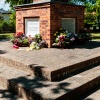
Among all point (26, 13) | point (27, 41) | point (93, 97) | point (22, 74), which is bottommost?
point (93, 97)

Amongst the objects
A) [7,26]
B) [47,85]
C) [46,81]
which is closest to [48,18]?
[46,81]

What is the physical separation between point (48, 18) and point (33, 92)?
223 inches

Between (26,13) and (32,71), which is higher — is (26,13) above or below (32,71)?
above

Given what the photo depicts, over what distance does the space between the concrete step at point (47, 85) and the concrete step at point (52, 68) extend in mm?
173

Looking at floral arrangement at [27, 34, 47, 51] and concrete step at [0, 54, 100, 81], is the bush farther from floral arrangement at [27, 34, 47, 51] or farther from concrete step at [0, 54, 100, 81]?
concrete step at [0, 54, 100, 81]

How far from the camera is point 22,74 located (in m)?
6.23

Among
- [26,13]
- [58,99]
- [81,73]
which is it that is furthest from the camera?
[26,13]

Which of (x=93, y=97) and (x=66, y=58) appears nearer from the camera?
(x=93, y=97)

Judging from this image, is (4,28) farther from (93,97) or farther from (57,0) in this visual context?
(93,97)

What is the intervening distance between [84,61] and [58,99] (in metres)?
2.56

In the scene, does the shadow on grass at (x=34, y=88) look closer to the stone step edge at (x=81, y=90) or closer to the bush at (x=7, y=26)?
the stone step edge at (x=81, y=90)

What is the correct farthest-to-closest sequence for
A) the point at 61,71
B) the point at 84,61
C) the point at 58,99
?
the point at 84,61 → the point at 61,71 → the point at 58,99

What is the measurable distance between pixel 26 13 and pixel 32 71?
545cm

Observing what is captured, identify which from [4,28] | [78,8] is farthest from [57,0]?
[4,28]
